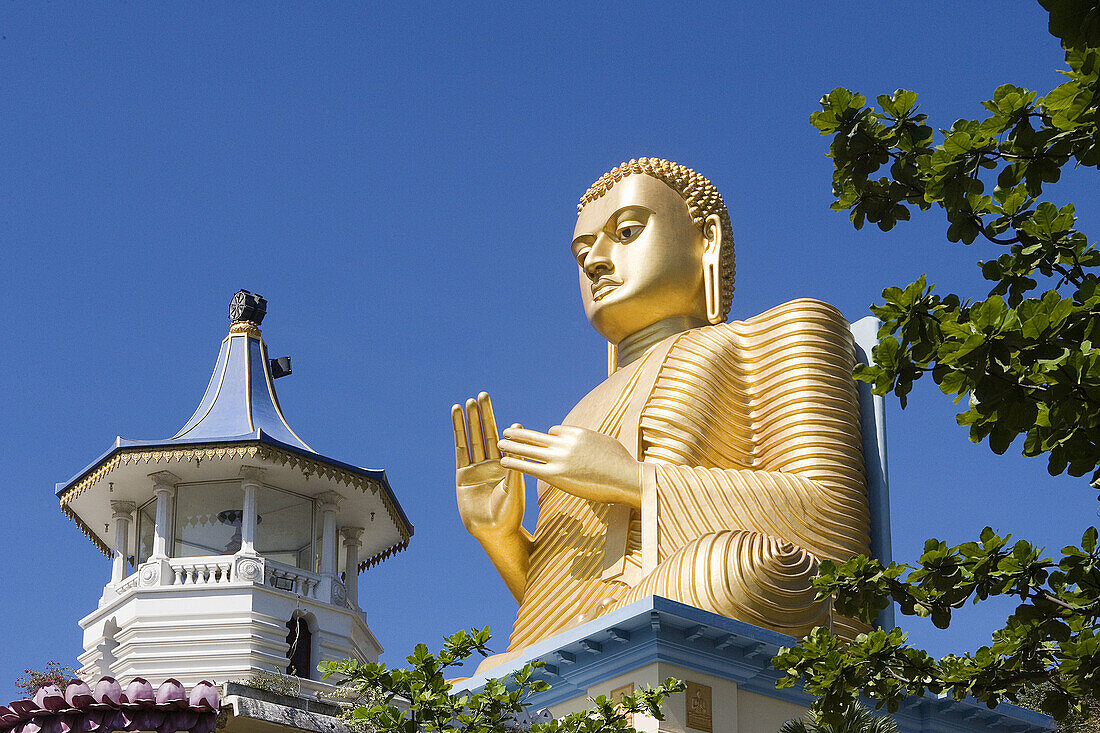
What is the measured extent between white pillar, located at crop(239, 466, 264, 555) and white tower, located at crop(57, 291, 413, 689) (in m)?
0.02

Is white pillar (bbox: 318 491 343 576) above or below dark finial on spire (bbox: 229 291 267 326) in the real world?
below

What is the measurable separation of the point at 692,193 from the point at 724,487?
10.3ft

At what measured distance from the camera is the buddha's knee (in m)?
11.1

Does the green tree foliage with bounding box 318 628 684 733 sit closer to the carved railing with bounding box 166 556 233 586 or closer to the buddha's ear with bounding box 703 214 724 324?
the buddha's ear with bounding box 703 214 724 324

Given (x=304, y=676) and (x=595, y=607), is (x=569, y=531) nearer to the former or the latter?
(x=595, y=607)

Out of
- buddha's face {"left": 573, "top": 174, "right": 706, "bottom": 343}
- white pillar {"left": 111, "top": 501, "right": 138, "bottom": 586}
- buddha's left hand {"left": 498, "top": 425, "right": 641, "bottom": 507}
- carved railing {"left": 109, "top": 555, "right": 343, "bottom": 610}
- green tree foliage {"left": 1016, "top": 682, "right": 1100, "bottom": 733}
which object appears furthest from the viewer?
white pillar {"left": 111, "top": 501, "right": 138, "bottom": 586}

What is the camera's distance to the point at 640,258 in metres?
13.8

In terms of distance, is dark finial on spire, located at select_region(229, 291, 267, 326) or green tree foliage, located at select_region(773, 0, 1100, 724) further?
dark finial on spire, located at select_region(229, 291, 267, 326)

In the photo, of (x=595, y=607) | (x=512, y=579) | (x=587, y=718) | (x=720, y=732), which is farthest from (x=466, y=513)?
(x=587, y=718)

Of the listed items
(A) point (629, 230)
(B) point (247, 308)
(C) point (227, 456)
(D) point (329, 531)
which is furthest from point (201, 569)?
(A) point (629, 230)

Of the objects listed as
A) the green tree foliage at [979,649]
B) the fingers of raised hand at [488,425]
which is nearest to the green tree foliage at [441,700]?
the green tree foliage at [979,649]

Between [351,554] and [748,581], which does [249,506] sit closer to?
[351,554]

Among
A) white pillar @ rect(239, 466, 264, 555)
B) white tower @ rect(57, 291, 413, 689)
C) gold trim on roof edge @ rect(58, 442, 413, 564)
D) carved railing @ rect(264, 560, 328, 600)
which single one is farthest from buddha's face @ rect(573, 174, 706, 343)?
carved railing @ rect(264, 560, 328, 600)

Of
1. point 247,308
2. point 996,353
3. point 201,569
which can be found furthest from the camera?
point 247,308
